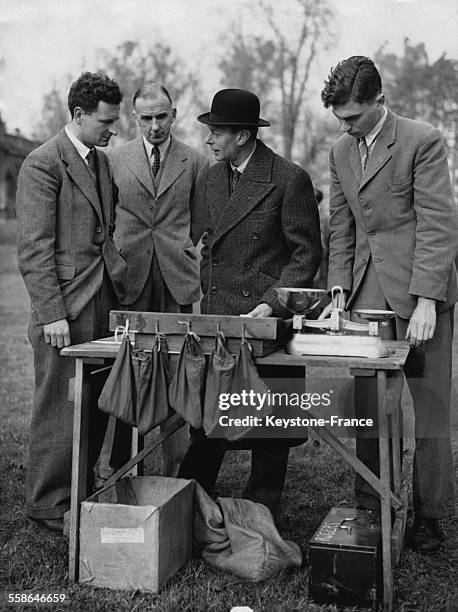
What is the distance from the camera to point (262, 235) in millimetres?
3467

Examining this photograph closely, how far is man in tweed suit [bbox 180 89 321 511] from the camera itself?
3.40 meters

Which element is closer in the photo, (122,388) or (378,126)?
(122,388)

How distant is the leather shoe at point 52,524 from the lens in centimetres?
357

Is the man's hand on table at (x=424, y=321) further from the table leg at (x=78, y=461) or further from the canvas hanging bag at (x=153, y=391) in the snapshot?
the table leg at (x=78, y=461)

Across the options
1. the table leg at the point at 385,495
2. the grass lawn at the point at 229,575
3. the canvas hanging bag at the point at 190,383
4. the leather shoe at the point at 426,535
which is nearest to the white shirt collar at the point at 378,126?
the table leg at the point at 385,495

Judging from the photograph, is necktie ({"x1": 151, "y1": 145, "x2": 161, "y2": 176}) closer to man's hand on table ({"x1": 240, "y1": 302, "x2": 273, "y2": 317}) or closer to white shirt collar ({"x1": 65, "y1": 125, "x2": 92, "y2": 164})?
white shirt collar ({"x1": 65, "y1": 125, "x2": 92, "y2": 164})

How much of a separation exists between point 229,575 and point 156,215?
6.39 ft

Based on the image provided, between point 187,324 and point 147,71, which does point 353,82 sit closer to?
point 187,324

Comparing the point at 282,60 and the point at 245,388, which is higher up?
the point at 282,60

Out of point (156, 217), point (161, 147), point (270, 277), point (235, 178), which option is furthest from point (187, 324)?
point (161, 147)

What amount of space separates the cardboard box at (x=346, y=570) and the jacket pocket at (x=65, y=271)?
164cm

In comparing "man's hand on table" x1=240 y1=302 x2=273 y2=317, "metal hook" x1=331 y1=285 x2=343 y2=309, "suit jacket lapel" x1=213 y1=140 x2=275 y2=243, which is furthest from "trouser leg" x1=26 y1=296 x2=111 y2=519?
"metal hook" x1=331 y1=285 x2=343 y2=309

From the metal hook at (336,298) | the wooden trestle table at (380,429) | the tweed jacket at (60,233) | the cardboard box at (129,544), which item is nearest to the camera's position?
the wooden trestle table at (380,429)

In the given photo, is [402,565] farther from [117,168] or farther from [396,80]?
[396,80]
